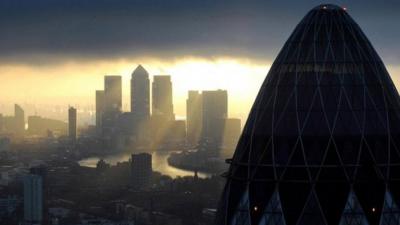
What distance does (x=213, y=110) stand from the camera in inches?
7136

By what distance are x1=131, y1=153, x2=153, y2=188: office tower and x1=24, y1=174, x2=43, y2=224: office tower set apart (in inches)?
699

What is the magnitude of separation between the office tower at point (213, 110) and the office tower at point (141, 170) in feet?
154

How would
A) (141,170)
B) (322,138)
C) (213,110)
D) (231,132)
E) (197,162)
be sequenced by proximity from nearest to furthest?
1. (322,138)
2. (141,170)
3. (197,162)
4. (231,132)
5. (213,110)

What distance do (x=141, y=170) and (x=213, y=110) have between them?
52.4 meters

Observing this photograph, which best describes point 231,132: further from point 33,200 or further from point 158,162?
point 33,200

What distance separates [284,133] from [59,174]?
11536cm

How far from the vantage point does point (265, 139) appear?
20.0 m

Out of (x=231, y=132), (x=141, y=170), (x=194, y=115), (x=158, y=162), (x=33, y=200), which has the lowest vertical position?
(x=33, y=200)

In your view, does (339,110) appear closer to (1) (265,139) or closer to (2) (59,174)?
(1) (265,139)

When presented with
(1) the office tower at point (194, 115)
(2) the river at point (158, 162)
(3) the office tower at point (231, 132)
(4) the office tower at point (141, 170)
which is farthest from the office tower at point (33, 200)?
(1) the office tower at point (194, 115)

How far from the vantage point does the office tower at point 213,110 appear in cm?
17988

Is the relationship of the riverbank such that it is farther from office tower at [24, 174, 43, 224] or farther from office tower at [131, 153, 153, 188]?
office tower at [24, 174, 43, 224]

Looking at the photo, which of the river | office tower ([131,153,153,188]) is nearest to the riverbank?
the river

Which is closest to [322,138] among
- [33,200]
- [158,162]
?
[33,200]
